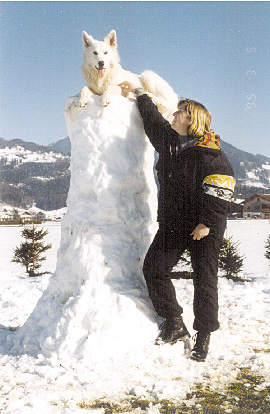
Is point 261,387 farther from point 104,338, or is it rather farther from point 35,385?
point 35,385

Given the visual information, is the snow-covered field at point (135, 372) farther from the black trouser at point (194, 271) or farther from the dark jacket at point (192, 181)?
the dark jacket at point (192, 181)

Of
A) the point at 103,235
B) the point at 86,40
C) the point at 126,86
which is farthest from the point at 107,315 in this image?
the point at 86,40

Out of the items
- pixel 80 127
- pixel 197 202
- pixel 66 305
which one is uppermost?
pixel 80 127

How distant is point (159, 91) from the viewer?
4.15m

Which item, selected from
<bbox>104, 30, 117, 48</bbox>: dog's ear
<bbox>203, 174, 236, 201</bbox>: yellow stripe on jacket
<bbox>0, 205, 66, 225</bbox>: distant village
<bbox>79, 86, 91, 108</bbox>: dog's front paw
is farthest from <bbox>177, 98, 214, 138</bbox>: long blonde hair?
<bbox>0, 205, 66, 225</bbox>: distant village

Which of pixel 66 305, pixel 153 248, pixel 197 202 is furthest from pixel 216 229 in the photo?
pixel 66 305

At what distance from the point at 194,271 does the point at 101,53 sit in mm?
2579

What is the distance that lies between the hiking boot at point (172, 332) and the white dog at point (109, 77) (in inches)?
89.2

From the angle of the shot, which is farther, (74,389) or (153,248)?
(153,248)

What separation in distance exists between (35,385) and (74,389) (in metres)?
0.31

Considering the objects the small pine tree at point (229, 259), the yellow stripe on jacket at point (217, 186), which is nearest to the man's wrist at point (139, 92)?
the yellow stripe on jacket at point (217, 186)

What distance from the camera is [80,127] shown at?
12.3 ft

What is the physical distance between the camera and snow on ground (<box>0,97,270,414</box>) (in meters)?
2.67

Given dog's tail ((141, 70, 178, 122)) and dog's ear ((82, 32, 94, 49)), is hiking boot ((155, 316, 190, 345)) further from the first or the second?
dog's ear ((82, 32, 94, 49))
